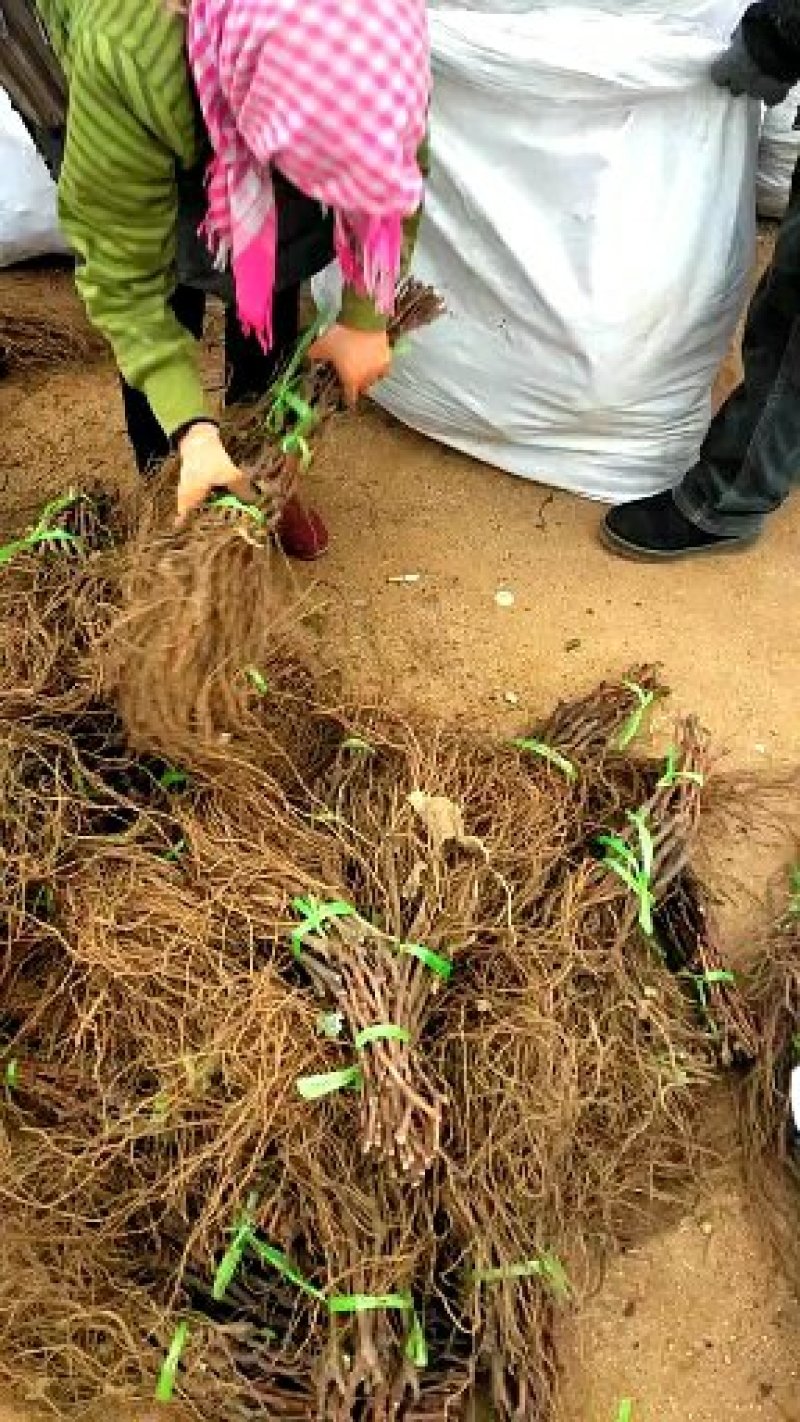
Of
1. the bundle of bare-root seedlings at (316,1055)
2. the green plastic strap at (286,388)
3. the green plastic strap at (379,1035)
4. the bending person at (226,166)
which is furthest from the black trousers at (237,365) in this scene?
the green plastic strap at (379,1035)

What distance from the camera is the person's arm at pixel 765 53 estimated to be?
1.73 metres

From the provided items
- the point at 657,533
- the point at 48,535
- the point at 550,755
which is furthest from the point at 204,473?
the point at 657,533

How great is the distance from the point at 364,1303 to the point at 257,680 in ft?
2.23

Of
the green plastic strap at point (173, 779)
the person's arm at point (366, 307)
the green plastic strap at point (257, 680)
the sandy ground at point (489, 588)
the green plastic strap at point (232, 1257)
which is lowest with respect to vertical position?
the green plastic strap at point (232, 1257)

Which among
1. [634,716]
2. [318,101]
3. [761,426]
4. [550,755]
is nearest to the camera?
[318,101]

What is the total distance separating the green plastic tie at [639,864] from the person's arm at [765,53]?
93 cm

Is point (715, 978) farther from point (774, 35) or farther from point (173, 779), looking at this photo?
point (774, 35)

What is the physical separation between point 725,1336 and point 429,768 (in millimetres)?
674

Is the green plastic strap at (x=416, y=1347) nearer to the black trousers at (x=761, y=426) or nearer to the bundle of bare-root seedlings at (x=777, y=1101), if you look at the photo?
the bundle of bare-root seedlings at (x=777, y=1101)

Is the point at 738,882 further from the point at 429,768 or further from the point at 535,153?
the point at 535,153

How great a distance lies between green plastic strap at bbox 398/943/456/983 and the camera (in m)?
1.44

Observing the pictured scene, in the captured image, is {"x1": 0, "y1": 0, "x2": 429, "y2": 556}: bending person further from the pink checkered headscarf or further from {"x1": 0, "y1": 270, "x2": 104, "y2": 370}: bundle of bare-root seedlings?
{"x1": 0, "y1": 270, "x2": 104, "y2": 370}: bundle of bare-root seedlings

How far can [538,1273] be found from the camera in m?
1.38

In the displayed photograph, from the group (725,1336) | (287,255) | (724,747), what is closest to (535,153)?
(287,255)
